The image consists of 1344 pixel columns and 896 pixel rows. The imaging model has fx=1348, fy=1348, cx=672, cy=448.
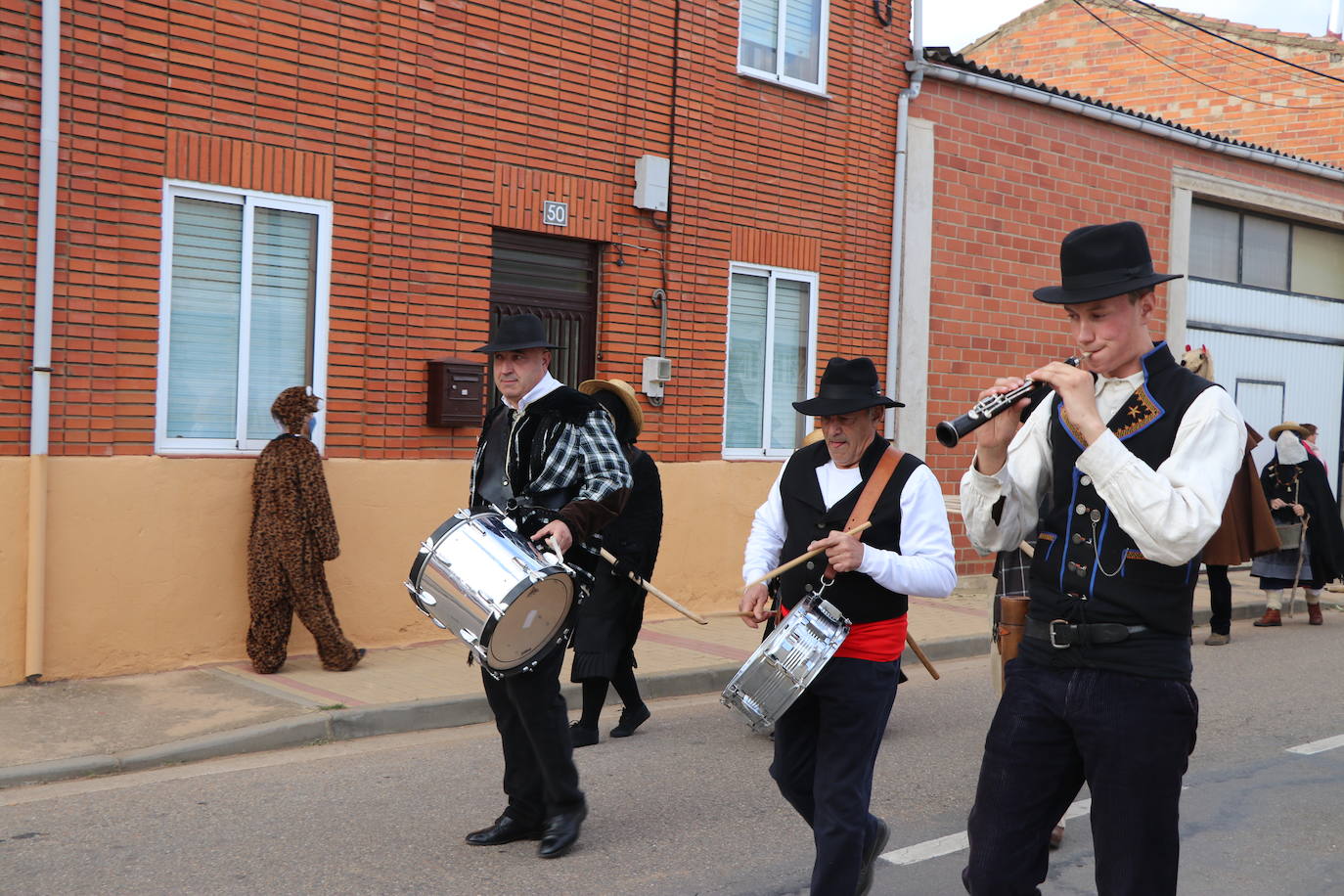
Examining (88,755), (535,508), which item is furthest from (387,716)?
(535,508)

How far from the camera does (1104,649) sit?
10.6ft

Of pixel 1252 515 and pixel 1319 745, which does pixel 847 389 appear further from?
pixel 1252 515

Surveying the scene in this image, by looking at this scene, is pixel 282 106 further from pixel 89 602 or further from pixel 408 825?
pixel 408 825

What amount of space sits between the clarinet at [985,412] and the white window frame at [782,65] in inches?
363

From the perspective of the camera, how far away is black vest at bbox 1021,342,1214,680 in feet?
10.5

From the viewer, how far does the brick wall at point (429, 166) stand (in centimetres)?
803

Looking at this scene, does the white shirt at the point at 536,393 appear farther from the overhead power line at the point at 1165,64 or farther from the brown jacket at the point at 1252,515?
the overhead power line at the point at 1165,64

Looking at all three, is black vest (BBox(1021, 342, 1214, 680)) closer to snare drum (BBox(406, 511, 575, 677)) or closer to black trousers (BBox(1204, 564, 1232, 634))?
snare drum (BBox(406, 511, 575, 677))

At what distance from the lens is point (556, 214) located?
10.5 meters

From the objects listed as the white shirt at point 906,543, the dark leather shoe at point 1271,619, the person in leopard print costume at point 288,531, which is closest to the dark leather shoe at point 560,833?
the white shirt at point 906,543

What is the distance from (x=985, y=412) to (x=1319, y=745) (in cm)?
560

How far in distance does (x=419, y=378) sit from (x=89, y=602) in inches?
108

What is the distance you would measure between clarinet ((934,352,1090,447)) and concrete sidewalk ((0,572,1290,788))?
4943 mm

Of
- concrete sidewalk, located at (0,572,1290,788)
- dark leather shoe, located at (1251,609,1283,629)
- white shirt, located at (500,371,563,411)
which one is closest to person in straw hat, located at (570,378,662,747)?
concrete sidewalk, located at (0,572,1290,788)
